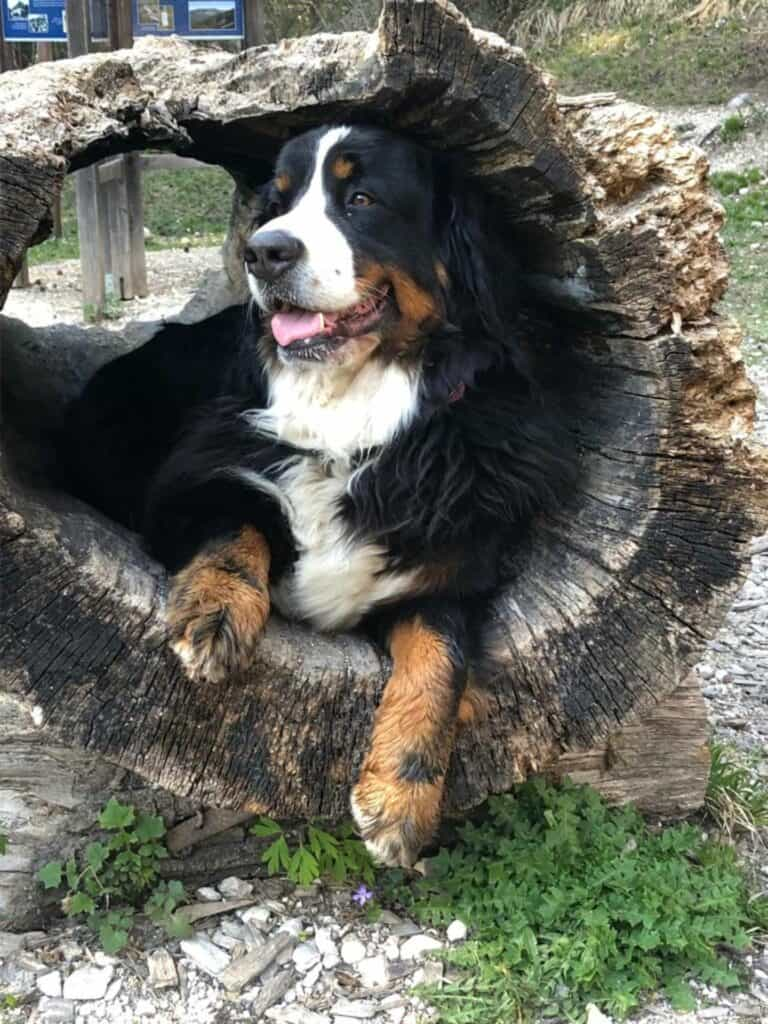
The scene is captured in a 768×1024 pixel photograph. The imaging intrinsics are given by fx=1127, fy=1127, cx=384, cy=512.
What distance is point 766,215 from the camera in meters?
10.5

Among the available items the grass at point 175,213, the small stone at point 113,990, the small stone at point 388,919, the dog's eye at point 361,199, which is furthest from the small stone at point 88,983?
the grass at point 175,213

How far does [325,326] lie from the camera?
2.65 metres

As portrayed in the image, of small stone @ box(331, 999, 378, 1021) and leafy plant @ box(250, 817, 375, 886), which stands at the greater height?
leafy plant @ box(250, 817, 375, 886)

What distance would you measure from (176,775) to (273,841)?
1.77 ft

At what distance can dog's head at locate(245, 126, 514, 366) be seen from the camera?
257cm

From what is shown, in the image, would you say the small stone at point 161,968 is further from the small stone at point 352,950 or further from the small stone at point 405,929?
the small stone at point 405,929

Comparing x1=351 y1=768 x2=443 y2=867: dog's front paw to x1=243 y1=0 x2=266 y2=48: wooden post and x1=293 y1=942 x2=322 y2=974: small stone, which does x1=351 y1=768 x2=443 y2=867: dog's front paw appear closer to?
x1=293 y1=942 x2=322 y2=974: small stone

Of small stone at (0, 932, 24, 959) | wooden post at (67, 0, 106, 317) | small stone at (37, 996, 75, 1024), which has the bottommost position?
wooden post at (67, 0, 106, 317)

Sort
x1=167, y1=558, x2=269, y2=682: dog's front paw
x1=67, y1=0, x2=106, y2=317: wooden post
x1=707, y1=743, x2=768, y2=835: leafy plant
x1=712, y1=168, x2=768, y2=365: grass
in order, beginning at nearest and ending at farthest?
x1=167, y1=558, x2=269, y2=682: dog's front paw < x1=707, y1=743, x2=768, y2=835: leafy plant < x1=712, y1=168, x2=768, y2=365: grass < x1=67, y1=0, x2=106, y2=317: wooden post

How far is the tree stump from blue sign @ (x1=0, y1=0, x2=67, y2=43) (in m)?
6.17

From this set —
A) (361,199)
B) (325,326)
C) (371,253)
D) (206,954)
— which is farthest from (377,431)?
(206,954)

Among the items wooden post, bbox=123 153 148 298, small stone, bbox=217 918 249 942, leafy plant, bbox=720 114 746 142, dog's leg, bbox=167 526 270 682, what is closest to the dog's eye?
dog's leg, bbox=167 526 270 682

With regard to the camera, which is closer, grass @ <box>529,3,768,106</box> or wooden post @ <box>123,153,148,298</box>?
wooden post @ <box>123,153,148,298</box>

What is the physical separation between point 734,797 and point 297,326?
1.75 m
